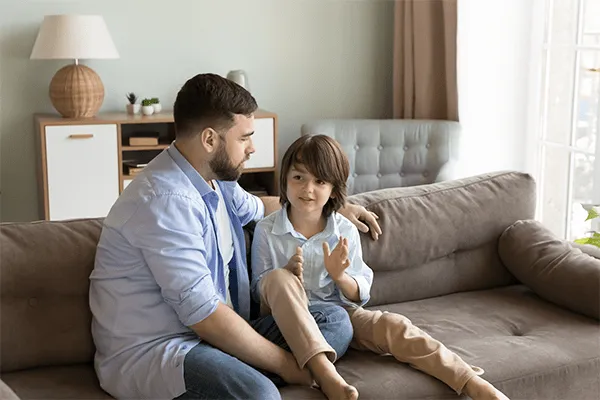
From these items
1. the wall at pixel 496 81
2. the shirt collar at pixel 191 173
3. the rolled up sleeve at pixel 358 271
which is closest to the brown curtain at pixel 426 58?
the wall at pixel 496 81

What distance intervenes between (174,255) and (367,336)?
617 mm

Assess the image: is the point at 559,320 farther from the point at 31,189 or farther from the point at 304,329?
the point at 31,189

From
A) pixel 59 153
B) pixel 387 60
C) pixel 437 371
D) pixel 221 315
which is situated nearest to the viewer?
pixel 221 315

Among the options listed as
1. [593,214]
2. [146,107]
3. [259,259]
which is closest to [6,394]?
[259,259]

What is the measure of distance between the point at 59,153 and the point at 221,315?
2298mm

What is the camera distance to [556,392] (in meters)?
2.26

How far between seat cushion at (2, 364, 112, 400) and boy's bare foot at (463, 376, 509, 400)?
0.91m

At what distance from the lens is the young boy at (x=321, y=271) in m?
2.07

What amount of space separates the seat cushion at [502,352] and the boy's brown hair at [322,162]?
1.57 feet

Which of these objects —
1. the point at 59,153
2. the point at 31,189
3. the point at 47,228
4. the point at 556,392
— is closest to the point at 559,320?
the point at 556,392

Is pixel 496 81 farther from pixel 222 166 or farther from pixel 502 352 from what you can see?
pixel 222 166

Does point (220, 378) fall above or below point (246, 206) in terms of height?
→ below

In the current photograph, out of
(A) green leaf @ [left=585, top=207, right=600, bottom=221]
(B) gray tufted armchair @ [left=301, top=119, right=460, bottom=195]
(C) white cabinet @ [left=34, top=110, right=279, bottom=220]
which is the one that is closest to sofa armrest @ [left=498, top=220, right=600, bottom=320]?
(A) green leaf @ [left=585, top=207, right=600, bottom=221]

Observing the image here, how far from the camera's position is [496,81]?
13.6 ft
